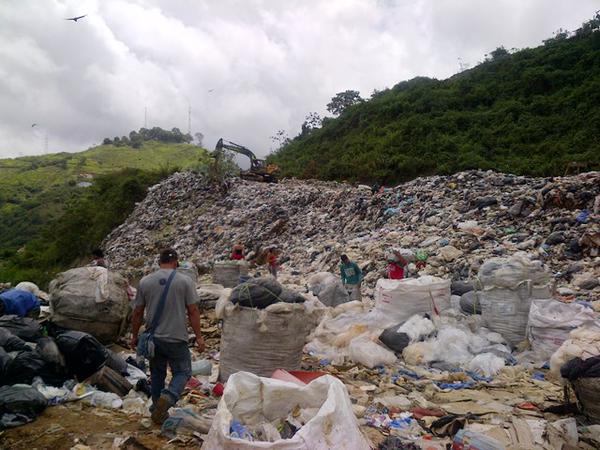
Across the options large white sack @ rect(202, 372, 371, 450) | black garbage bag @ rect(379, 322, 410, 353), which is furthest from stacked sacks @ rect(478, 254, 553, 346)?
large white sack @ rect(202, 372, 371, 450)

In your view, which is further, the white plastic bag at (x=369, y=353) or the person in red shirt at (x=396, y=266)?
the person in red shirt at (x=396, y=266)

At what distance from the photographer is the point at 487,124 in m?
23.4

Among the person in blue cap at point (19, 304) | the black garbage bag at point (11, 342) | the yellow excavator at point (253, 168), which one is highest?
the yellow excavator at point (253, 168)

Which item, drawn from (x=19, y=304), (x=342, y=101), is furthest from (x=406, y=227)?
(x=342, y=101)

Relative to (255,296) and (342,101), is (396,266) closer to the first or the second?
(255,296)

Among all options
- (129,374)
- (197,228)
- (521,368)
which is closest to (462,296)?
(521,368)

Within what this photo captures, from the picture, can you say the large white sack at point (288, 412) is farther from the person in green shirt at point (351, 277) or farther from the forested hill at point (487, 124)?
the forested hill at point (487, 124)

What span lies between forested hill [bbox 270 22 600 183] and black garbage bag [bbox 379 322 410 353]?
48.3 feet

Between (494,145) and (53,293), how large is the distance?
67.9ft

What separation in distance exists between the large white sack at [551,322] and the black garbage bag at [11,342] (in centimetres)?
431

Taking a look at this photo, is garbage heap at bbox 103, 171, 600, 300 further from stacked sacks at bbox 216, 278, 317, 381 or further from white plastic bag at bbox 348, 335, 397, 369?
stacked sacks at bbox 216, 278, 317, 381

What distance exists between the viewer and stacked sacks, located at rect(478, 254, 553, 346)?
4.78 metres

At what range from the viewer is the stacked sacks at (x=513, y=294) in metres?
4.78

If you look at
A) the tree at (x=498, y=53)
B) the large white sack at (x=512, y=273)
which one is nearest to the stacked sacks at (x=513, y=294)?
the large white sack at (x=512, y=273)
